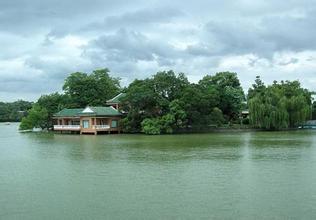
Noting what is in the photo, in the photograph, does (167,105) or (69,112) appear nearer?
(167,105)

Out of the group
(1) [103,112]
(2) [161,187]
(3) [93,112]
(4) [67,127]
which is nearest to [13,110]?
(4) [67,127]

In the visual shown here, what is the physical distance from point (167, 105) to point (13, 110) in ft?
233

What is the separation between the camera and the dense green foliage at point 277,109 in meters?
41.4

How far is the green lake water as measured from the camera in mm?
9133

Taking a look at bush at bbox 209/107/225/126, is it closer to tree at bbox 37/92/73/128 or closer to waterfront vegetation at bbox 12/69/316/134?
waterfront vegetation at bbox 12/69/316/134

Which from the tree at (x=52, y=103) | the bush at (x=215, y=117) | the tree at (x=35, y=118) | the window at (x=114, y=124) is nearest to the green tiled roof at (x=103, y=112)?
the window at (x=114, y=124)

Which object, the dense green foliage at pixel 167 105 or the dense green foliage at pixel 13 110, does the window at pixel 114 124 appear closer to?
the dense green foliage at pixel 167 105

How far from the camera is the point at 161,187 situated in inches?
461

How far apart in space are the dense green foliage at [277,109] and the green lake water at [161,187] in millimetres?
22676

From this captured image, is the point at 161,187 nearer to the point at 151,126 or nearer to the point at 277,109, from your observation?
the point at 151,126

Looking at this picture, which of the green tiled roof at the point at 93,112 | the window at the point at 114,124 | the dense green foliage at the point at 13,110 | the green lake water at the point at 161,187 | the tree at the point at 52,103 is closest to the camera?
the green lake water at the point at 161,187

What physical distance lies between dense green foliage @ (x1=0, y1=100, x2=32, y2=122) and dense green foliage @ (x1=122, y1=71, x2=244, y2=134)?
5441 centimetres

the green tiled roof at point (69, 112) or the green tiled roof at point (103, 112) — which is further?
the green tiled roof at point (69, 112)

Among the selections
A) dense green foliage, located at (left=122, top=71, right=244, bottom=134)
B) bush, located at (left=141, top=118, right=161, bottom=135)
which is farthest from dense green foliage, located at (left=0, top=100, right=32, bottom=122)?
bush, located at (left=141, top=118, right=161, bottom=135)
